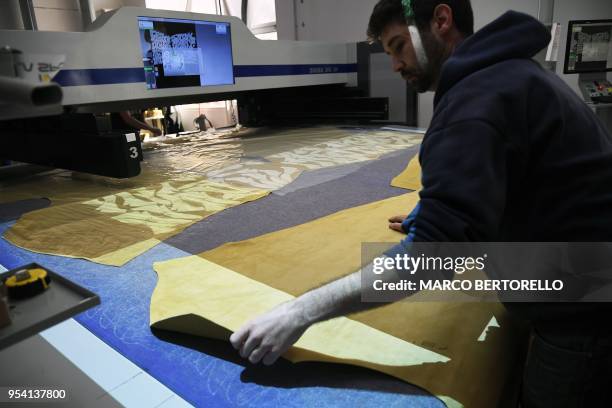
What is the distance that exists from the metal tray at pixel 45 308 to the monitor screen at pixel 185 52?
2.15m

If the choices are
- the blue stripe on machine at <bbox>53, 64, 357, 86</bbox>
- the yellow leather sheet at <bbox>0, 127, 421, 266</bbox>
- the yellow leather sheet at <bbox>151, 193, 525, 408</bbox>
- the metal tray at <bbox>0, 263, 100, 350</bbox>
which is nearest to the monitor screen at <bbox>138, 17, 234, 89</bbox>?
the blue stripe on machine at <bbox>53, 64, 357, 86</bbox>

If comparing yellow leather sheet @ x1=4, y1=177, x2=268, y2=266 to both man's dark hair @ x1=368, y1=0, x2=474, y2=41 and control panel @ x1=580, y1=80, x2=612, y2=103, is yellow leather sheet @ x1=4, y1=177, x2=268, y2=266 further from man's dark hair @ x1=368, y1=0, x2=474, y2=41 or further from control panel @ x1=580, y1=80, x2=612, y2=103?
control panel @ x1=580, y1=80, x2=612, y2=103

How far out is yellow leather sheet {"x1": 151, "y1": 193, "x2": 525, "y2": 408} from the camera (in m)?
0.72

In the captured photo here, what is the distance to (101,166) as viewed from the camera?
2.07 m

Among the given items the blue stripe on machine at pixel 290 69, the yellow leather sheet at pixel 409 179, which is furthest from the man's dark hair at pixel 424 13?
the blue stripe on machine at pixel 290 69

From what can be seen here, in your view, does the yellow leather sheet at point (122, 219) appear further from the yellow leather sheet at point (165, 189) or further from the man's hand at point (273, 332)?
the man's hand at point (273, 332)

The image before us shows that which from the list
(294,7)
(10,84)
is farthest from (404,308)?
(294,7)

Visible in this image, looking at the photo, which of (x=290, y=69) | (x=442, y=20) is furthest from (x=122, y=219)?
(x=290, y=69)

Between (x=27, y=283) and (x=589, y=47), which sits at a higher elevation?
(x=589, y=47)

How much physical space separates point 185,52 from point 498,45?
2.30m

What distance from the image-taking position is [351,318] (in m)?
0.88

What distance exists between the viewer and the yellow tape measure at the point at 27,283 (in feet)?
1.53

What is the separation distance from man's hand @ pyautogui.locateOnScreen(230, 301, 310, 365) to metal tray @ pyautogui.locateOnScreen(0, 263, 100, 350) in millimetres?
266

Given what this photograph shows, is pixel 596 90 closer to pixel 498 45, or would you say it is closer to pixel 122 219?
pixel 498 45
